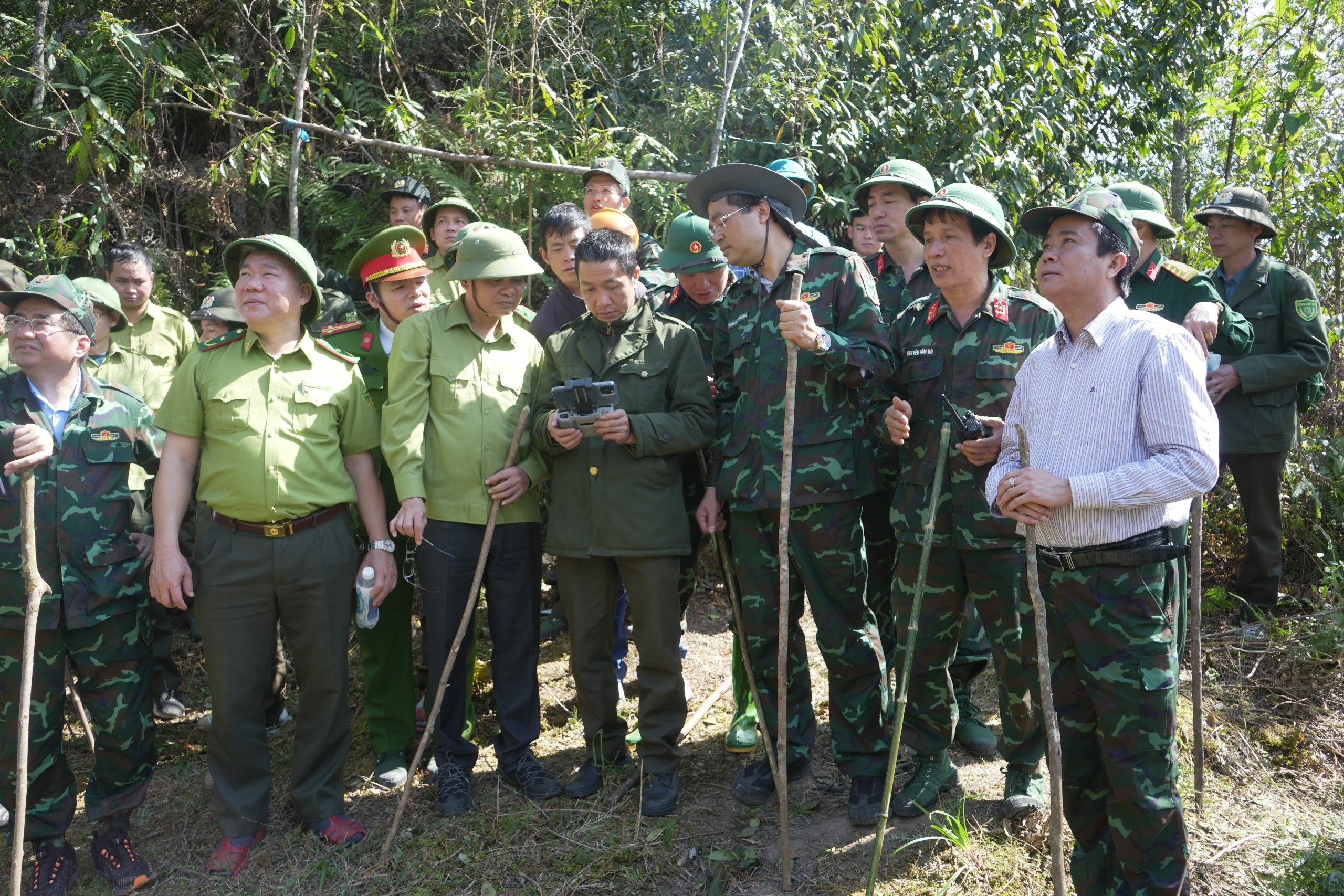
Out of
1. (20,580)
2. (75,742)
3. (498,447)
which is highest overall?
(498,447)

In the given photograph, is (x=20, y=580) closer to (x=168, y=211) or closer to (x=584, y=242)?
(x=584, y=242)

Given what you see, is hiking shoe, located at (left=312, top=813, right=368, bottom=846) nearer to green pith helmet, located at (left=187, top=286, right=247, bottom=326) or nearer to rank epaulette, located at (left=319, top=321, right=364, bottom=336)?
rank epaulette, located at (left=319, top=321, right=364, bottom=336)

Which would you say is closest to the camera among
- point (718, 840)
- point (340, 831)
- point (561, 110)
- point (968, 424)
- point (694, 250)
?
point (968, 424)

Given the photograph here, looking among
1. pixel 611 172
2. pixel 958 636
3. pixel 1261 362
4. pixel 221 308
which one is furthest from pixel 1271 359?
pixel 221 308

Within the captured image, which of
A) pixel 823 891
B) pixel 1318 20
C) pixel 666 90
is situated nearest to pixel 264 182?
pixel 666 90

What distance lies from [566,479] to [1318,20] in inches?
283

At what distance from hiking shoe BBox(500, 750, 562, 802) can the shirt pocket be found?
192cm

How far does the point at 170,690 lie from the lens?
5820mm

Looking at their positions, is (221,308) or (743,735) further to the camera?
(221,308)

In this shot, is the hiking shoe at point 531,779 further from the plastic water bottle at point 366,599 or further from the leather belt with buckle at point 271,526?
the leather belt with buckle at point 271,526

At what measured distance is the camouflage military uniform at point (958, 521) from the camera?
150 inches

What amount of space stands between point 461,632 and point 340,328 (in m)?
1.80

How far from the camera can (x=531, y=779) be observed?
14.9 ft

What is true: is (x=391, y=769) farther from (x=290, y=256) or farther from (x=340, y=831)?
(x=290, y=256)
